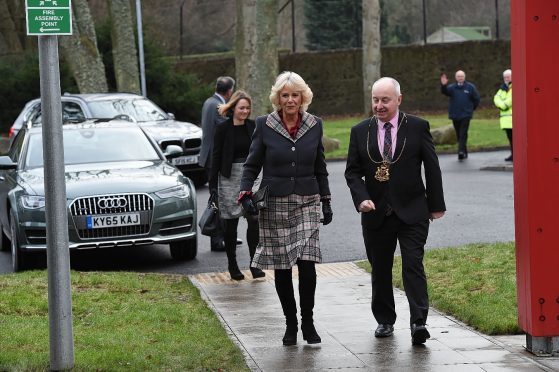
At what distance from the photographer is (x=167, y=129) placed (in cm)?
2298

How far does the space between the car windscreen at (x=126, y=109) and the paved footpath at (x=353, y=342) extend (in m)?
13.5

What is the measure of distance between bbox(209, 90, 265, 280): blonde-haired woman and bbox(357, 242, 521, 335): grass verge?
52.1 inches

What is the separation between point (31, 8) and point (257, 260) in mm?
2433

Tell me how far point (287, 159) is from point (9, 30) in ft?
138

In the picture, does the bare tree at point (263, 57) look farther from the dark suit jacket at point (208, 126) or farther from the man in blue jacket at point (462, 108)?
the dark suit jacket at point (208, 126)

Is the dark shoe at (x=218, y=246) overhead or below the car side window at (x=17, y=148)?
below

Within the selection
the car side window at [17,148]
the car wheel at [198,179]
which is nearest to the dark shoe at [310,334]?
the car side window at [17,148]

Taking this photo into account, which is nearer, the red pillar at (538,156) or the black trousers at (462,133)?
the red pillar at (538,156)

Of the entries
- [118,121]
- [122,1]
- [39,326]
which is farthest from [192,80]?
[39,326]

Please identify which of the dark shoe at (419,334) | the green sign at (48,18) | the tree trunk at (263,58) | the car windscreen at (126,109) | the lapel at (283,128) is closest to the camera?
the green sign at (48,18)

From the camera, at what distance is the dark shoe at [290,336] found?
827cm

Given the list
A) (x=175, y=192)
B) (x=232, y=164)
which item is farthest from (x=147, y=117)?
(x=232, y=164)

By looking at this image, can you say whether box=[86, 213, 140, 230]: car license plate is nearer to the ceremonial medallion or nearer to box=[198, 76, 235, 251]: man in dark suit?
box=[198, 76, 235, 251]: man in dark suit

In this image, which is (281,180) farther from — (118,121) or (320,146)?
(118,121)
